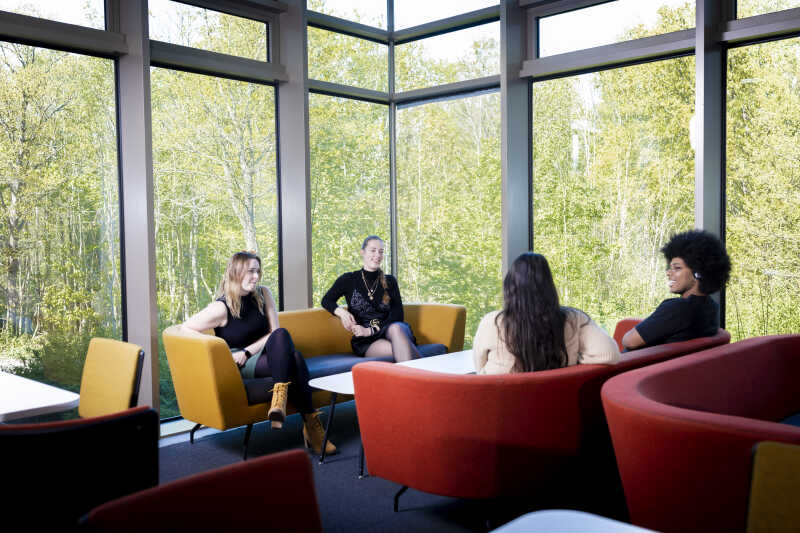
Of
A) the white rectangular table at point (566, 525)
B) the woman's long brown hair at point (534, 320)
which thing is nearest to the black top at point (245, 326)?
the woman's long brown hair at point (534, 320)

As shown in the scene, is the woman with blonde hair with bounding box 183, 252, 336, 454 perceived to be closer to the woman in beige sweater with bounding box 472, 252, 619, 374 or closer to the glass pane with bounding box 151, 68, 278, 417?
the glass pane with bounding box 151, 68, 278, 417

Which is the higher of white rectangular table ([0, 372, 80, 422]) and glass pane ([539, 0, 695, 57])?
glass pane ([539, 0, 695, 57])

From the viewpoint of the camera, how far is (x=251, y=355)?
14.7ft

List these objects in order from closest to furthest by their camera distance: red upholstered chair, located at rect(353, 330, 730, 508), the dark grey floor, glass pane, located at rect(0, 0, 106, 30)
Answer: red upholstered chair, located at rect(353, 330, 730, 508)
the dark grey floor
glass pane, located at rect(0, 0, 106, 30)

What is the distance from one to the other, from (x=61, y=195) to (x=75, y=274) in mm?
532

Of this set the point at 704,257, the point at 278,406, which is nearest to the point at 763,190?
the point at 704,257

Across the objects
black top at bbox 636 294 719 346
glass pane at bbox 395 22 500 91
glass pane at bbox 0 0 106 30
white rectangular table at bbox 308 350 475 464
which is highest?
glass pane at bbox 395 22 500 91

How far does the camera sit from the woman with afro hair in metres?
3.53

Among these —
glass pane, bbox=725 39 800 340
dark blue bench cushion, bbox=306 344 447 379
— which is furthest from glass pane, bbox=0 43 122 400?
glass pane, bbox=725 39 800 340

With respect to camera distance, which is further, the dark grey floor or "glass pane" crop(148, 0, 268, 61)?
"glass pane" crop(148, 0, 268, 61)

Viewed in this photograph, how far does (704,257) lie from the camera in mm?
3717

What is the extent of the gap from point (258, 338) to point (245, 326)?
0.45 feet

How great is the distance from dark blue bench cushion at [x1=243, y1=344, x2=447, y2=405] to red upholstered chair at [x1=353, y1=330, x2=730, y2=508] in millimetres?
1427

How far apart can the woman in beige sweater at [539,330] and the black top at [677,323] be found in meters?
0.58
